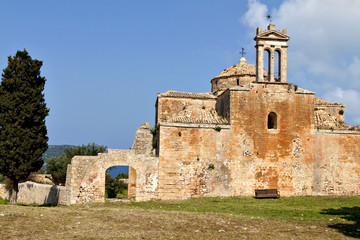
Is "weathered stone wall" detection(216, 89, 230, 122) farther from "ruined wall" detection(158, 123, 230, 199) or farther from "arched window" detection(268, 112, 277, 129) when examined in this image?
"arched window" detection(268, 112, 277, 129)

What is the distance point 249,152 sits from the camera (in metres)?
22.0

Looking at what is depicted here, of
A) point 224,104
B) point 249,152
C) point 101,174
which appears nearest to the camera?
point 101,174

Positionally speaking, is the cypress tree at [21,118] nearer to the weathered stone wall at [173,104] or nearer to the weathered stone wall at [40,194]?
the weathered stone wall at [40,194]

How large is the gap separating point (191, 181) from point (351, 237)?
1142 cm

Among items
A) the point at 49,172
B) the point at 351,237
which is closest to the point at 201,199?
the point at 351,237

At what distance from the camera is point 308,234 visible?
10.9m

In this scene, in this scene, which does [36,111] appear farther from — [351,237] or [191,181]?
[351,237]

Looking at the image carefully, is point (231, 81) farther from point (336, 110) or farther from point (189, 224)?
point (189, 224)

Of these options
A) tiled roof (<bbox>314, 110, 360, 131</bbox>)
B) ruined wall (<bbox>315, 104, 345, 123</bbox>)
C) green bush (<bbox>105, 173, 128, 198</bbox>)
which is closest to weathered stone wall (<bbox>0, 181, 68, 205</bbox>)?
green bush (<bbox>105, 173, 128, 198</bbox>)

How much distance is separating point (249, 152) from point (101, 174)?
8.43 m

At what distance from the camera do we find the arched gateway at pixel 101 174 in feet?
65.9

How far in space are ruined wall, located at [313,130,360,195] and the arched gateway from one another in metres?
9.66

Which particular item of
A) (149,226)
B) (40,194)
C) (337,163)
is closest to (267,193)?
(337,163)

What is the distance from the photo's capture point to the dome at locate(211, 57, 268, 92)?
86.2 ft
